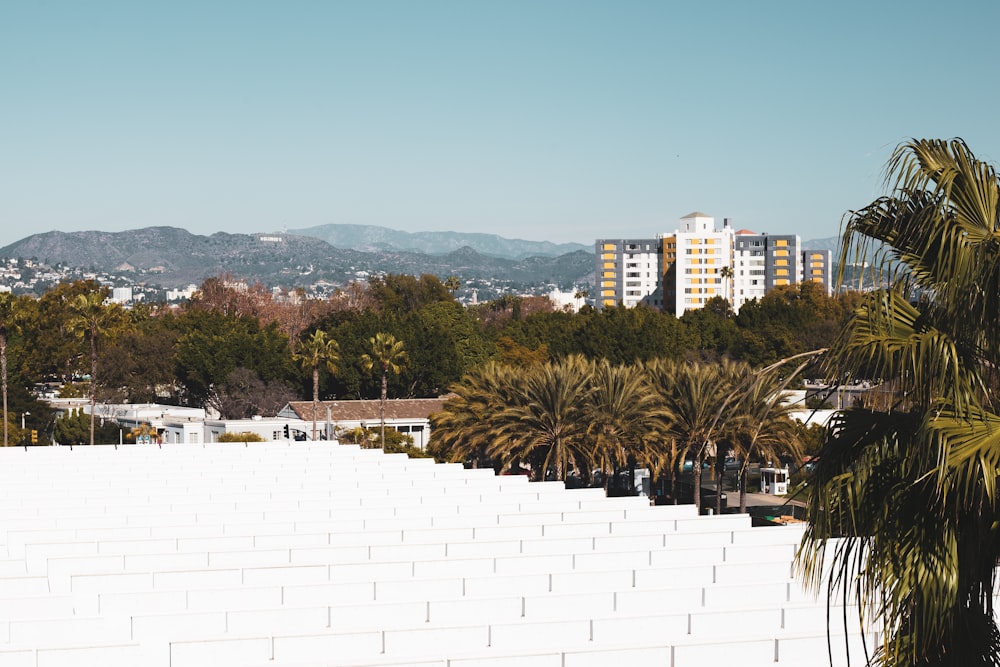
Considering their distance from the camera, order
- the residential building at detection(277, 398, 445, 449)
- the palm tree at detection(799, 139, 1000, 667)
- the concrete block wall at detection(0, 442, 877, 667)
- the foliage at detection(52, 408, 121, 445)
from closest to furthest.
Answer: the palm tree at detection(799, 139, 1000, 667) < the concrete block wall at detection(0, 442, 877, 667) < the residential building at detection(277, 398, 445, 449) < the foliage at detection(52, 408, 121, 445)

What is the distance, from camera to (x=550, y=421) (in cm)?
3944

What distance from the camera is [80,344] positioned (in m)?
93.1

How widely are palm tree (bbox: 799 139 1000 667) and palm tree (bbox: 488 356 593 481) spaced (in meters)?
32.7

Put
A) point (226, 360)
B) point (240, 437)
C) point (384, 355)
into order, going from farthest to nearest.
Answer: point (226, 360) < point (384, 355) < point (240, 437)

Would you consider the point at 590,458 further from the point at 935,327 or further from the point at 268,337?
the point at 268,337

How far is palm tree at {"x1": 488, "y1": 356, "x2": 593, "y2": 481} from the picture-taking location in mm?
39000

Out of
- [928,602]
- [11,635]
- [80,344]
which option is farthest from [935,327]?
[80,344]

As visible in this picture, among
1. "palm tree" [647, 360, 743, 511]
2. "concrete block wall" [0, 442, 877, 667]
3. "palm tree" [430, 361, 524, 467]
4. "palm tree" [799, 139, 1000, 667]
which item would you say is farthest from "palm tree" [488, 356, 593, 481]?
"palm tree" [799, 139, 1000, 667]

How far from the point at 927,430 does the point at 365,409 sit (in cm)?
5892

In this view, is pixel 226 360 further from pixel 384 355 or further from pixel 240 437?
pixel 240 437

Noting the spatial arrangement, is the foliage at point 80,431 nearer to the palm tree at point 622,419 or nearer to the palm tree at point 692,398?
the palm tree at point 622,419

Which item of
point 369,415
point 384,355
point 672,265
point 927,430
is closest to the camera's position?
point 927,430

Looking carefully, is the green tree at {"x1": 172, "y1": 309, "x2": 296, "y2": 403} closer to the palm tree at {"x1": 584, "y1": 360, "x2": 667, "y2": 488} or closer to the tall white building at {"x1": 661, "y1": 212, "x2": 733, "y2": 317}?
the palm tree at {"x1": 584, "y1": 360, "x2": 667, "y2": 488}

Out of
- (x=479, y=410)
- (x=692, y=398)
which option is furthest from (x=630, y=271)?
(x=692, y=398)
